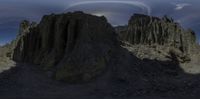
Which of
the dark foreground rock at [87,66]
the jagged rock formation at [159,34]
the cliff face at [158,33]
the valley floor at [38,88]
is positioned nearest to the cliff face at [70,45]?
the dark foreground rock at [87,66]

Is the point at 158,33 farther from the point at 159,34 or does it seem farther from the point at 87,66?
the point at 87,66

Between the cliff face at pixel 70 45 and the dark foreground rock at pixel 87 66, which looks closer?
the dark foreground rock at pixel 87 66

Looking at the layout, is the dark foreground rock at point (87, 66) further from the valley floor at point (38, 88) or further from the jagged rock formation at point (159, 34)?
the jagged rock formation at point (159, 34)

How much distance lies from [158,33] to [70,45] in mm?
20750

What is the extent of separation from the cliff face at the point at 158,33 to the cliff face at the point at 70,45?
17385 millimetres

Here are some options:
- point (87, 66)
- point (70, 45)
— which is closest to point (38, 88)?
point (87, 66)

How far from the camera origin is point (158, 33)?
5753 cm

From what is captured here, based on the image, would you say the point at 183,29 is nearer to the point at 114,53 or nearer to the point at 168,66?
the point at 168,66

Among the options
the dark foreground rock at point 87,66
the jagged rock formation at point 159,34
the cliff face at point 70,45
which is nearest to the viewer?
the dark foreground rock at point 87,66

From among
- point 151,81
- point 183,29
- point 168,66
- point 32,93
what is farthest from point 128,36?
point 32,93

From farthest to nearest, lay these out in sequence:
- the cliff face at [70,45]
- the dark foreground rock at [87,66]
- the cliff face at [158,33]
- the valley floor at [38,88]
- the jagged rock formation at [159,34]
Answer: the cliff face at [158,33]
the jagged rock formation at [159,34]
the cliff face at [70,45]
the dark foreground rock at [87,66]
the valley floor at [38,88]

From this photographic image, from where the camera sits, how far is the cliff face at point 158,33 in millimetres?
57156

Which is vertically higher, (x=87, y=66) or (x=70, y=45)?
(x=70, y=45)

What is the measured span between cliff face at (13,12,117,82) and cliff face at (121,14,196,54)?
684 inches
